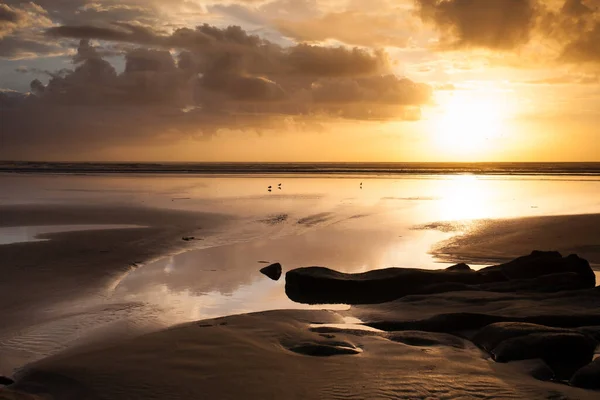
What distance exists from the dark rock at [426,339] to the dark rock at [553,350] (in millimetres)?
876

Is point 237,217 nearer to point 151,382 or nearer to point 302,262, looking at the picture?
point 302,262

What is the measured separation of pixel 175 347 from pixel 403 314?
481 centimetres

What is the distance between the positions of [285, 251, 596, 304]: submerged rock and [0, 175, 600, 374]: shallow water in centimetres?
63

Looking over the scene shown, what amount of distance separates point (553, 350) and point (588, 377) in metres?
1.14

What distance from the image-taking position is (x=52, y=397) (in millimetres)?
7262

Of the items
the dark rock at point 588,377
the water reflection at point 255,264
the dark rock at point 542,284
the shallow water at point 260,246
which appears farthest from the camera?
the water reflection at point 255,264

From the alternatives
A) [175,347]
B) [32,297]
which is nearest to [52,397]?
[175,347]

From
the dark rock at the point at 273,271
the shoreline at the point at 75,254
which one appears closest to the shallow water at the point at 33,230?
the shoreline at the point at 75,254

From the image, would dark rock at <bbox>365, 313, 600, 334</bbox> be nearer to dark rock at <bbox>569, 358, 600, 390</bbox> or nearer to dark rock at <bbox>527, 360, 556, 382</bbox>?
dark rock at <bbox>527, 360, 556, 382</bbox>

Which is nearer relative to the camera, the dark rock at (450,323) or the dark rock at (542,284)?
the dark rock at (450,323)

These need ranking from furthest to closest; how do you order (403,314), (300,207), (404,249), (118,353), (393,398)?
1. (300,207)
2. (404,249)
3. (403,314)
4. (118,353)
5. (393,398)

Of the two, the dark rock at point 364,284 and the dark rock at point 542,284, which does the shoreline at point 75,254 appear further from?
the dark rock at point 542,284

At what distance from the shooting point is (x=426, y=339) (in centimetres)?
976

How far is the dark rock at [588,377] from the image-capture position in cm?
755
